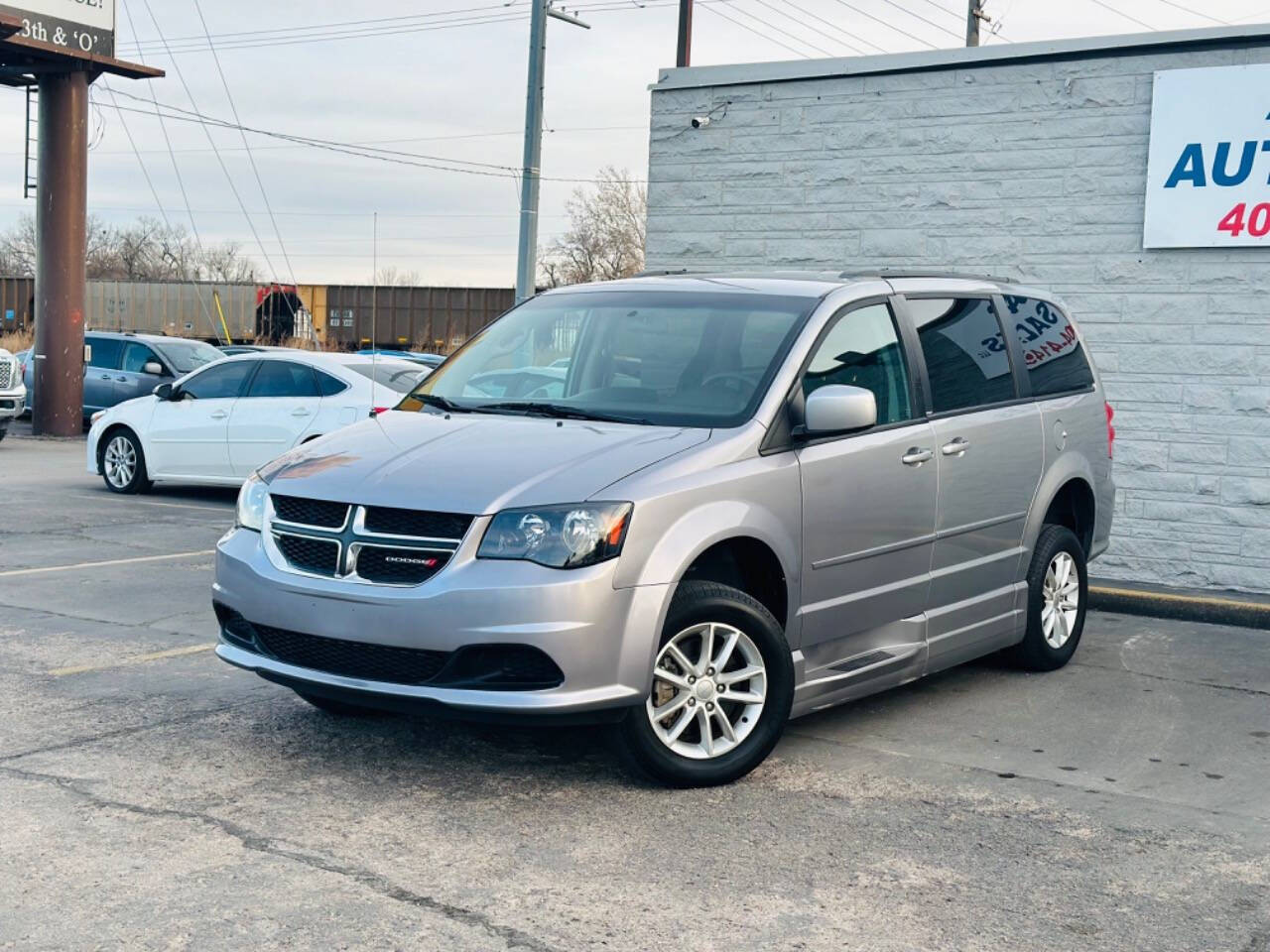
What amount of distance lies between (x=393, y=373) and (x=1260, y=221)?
26.7ft

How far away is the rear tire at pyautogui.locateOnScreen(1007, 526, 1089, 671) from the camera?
7309mm

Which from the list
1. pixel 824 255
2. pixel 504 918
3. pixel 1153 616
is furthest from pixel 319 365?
pixel 504 918

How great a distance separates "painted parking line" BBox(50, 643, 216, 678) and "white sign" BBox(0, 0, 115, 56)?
17.8m

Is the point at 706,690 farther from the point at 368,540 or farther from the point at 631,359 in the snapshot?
the point at 631,359

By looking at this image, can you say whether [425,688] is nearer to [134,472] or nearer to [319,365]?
[319,365]

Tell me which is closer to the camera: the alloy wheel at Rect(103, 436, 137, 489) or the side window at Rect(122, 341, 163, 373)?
the alloy wheel at Rect(103, 436, 137, 489)

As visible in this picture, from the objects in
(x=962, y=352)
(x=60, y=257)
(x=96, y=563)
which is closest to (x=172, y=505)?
(x=96, y=563)

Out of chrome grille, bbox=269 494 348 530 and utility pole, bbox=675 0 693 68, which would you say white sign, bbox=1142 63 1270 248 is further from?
utility pole, bbox=675 0 693 68

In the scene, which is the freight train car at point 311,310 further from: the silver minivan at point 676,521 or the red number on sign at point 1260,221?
the silver minivan at point 676,521

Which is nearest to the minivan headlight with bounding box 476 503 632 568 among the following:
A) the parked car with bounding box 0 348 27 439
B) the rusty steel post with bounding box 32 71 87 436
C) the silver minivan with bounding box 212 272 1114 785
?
the silver minivan with bounding box 212 272 1114 785

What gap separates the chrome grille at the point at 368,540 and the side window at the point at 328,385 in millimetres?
9013

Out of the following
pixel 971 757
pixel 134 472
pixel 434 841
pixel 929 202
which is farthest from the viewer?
pixel 134 472

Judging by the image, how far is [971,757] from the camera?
19.4 ft

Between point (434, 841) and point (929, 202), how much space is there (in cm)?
744
